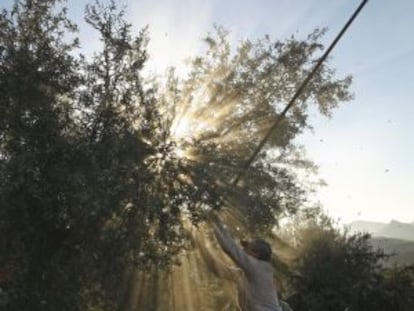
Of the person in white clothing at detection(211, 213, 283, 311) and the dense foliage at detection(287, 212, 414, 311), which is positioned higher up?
the dense foliage at detection(287, 212, 414, 311)

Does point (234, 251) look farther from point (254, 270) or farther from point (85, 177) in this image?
point (85, 177)

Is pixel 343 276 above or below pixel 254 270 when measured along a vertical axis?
above

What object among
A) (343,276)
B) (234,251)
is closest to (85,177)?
(234,251)

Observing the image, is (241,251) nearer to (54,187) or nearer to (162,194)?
(162,194)

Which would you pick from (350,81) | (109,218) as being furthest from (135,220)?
(350,81)

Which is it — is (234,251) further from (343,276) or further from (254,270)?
(343,276)

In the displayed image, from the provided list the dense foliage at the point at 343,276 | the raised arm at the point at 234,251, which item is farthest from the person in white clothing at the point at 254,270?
the dense foliage at the point at 343,276

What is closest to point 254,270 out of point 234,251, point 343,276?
point 234,251

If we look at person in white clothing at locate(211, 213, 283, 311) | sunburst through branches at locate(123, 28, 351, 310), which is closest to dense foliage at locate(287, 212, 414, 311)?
sunburst through branches at locate(123, 28, 351, 310)

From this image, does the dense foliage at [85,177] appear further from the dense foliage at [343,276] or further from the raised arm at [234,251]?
the dense foliage at [343,276]

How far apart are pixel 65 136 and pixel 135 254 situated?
9.88ft

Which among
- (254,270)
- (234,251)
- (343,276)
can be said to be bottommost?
(254,270)

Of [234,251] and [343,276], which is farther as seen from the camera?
[343,276]

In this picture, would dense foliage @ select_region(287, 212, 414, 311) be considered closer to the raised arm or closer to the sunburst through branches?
the sunburst through branches
